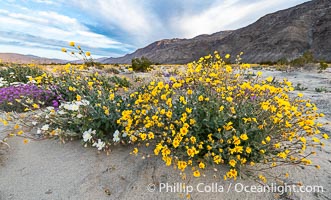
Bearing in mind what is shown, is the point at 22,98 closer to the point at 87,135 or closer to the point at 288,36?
the point at 87,135

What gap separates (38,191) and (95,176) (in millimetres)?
557

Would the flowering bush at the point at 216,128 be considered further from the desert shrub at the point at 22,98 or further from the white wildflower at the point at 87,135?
the desert shrub at the point at 22,98

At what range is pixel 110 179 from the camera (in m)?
1.97

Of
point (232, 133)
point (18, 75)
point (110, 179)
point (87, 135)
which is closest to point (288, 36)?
point (18, 75)

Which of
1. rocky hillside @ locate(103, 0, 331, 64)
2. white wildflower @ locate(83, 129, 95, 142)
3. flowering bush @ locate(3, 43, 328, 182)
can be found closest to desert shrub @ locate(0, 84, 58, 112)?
flowering bush @ locate(3, 43, 328, 182)

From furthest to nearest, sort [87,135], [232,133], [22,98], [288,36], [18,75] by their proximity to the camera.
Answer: [288,36] < [18,75] < [22,98] < [87,135] < [232,133]

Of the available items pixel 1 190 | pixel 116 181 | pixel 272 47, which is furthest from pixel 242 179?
pixel 272 47

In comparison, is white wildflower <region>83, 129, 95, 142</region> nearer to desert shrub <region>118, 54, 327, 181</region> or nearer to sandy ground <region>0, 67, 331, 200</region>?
sandy ground <region>0, 67, 331, 200</region>

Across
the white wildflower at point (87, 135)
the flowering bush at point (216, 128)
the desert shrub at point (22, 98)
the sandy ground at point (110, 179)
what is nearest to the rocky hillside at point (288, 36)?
the flowering bush at point (216, 128)

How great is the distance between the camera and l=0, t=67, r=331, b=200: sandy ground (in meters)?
1.77

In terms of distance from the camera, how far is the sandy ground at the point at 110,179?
1.77 metres

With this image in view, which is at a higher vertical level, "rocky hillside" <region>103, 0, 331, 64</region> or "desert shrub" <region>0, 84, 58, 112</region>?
"rocky hillside" <region>103, 0, 331, 64</region>

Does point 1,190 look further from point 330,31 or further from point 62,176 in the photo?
point 330,31

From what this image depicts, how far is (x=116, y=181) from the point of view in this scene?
1.94 m
